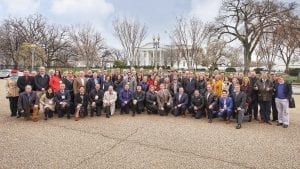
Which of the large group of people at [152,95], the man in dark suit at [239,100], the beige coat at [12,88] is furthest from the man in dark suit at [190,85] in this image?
the beige coat at [12,88]

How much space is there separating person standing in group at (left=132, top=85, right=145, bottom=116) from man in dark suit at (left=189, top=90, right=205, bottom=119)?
1859mm

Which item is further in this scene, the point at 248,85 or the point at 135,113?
the point at 135,113

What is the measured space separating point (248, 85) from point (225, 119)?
4.63 ft

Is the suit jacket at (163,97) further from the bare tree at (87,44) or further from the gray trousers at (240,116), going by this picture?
the bare tree at (87,44)

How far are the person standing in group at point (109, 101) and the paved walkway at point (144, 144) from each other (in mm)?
726

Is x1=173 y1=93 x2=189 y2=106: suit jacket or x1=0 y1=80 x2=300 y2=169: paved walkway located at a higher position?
x1=173 y1=93 x2=189 y2=106: suit jacket

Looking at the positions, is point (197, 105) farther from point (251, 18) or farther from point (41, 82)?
point (251, 18)

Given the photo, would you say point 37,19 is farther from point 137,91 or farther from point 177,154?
point 177,154

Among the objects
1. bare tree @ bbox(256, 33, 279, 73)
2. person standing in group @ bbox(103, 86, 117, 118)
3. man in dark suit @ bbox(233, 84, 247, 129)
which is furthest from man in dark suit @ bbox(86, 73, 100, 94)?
bare tree @ bbox(256, 33, 279, 73)

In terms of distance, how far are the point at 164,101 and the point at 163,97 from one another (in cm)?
15

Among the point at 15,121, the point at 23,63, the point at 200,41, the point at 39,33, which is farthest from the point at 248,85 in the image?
the point at 39,33

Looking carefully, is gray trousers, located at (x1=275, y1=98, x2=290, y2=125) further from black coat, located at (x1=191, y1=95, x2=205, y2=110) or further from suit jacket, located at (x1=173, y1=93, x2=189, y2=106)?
suit jacket, located at (x1=173, y1=93, x2=189, y2=106)

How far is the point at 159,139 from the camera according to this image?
27.0ft

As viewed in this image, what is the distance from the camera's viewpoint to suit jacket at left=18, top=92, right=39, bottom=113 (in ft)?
35.0
